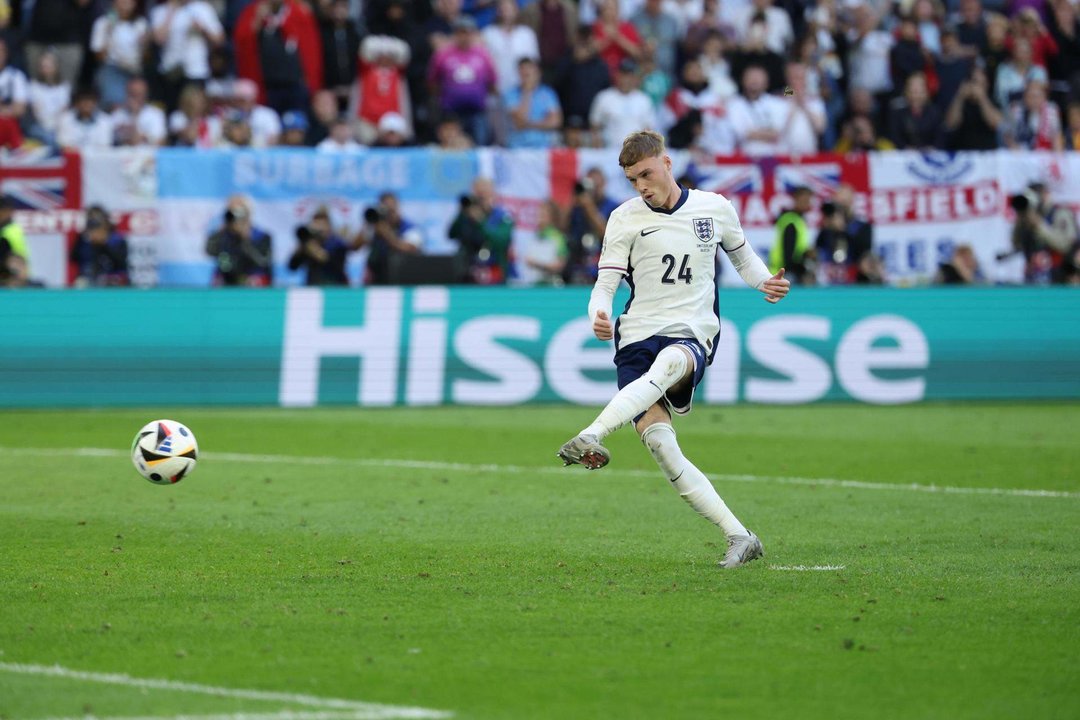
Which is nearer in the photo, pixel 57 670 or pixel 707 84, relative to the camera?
pixel 57 670

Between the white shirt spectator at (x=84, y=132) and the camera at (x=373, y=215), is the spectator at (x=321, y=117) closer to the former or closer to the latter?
the camera at (x=373, y=215)

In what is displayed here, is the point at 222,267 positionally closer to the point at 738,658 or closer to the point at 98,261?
the point at 98,261

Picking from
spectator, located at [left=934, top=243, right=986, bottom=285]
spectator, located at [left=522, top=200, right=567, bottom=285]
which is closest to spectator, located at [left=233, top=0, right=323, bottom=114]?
spectator, located at [left=522, top=200, right=567, bottom=285]

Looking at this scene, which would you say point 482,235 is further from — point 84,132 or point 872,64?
point 872,64

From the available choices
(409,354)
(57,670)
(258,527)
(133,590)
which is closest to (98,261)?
(409,354)

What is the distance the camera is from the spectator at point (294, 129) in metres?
22.4

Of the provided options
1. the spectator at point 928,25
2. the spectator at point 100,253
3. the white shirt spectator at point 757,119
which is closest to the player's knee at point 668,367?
the spectator at point 100,253

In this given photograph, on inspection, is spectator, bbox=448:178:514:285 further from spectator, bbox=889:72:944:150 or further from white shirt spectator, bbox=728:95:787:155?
spectator, bbox=889:72:944:150

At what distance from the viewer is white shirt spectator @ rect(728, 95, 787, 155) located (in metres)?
24.1

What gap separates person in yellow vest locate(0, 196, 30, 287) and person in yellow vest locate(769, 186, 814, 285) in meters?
9.21

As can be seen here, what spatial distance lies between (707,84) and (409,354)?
8196mm

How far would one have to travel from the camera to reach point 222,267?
2042 centimetres

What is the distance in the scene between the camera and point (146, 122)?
878 inches

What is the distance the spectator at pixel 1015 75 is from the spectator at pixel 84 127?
13.1 metres
